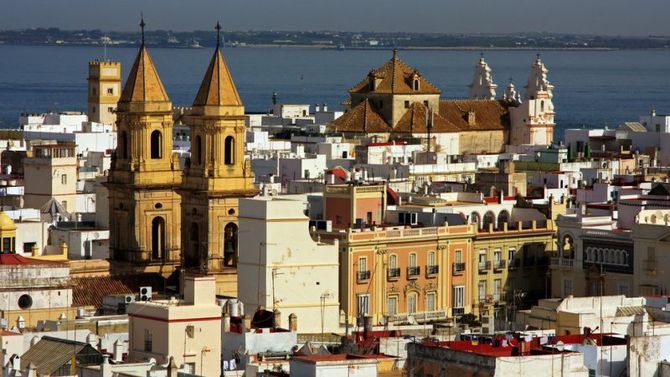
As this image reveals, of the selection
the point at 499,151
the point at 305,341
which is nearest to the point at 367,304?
the point at 305,341

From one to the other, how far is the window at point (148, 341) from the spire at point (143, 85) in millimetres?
17978

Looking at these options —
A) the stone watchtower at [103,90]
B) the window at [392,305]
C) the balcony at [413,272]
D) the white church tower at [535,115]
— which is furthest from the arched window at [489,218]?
the stone watchtower at [103,90]

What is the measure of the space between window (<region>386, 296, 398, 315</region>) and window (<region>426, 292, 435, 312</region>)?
1.01 meters

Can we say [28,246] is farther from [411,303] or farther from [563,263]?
[563,263]

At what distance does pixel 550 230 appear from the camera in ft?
192

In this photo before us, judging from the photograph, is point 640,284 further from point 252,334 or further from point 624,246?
point 252,334

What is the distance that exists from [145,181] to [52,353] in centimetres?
1781

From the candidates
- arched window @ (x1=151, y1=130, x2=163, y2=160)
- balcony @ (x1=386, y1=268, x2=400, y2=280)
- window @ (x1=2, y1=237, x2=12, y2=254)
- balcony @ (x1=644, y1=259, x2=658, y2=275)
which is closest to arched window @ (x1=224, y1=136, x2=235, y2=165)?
arched window @ (x1=151, y1=130, x2=163, y2=160)

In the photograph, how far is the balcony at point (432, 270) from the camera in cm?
5508

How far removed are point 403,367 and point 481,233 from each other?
21.9 metres

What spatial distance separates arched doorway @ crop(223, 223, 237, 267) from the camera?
53.8m

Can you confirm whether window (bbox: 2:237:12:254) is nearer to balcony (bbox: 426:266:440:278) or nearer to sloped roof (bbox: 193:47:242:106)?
sloped roof (bbox: 193:47:242:106)

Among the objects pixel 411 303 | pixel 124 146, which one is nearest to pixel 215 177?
pixel 124 146

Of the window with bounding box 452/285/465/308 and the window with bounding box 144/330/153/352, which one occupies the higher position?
the window with bounding box 144/330/153/352
